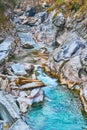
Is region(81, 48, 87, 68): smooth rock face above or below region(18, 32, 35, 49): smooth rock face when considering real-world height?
below

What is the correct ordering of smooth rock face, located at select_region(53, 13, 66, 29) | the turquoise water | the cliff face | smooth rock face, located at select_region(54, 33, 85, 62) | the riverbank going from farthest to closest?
smooth rock face, located at select_region(53, 13, 66, 29), the cliff face, smooth rock face, located at select_region(54, 33, 85, 62), the riverbank, the turquoise water

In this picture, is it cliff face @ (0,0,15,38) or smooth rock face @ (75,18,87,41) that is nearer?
smooth rock face @ (75,18,87,41)

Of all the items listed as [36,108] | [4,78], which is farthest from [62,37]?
[36,108]

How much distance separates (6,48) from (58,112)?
23254mm

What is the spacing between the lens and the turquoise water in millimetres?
30422

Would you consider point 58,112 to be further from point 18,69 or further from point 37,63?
point 37,63

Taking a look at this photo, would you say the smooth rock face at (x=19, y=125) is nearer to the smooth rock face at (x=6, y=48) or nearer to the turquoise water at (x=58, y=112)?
the turquoise water at (x=58, y=112)

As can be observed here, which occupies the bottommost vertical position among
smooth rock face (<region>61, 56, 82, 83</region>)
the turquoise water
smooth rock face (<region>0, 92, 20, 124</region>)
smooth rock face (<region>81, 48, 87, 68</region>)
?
the turquoise water

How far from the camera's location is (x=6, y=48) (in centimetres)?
5375

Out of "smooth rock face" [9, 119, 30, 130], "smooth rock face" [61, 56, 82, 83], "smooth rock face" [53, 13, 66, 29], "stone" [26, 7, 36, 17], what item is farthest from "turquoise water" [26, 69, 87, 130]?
"stone" [26, 7, 36, 17]

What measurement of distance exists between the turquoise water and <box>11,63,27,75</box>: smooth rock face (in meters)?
5.79

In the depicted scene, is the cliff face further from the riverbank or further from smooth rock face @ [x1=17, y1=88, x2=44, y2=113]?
smooth rock face @ [x1=17, y1=88, x2=44, y2=113]

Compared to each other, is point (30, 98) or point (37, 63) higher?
point (37, 63)

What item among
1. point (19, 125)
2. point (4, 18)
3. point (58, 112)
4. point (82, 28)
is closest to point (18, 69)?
point (58, 112)
